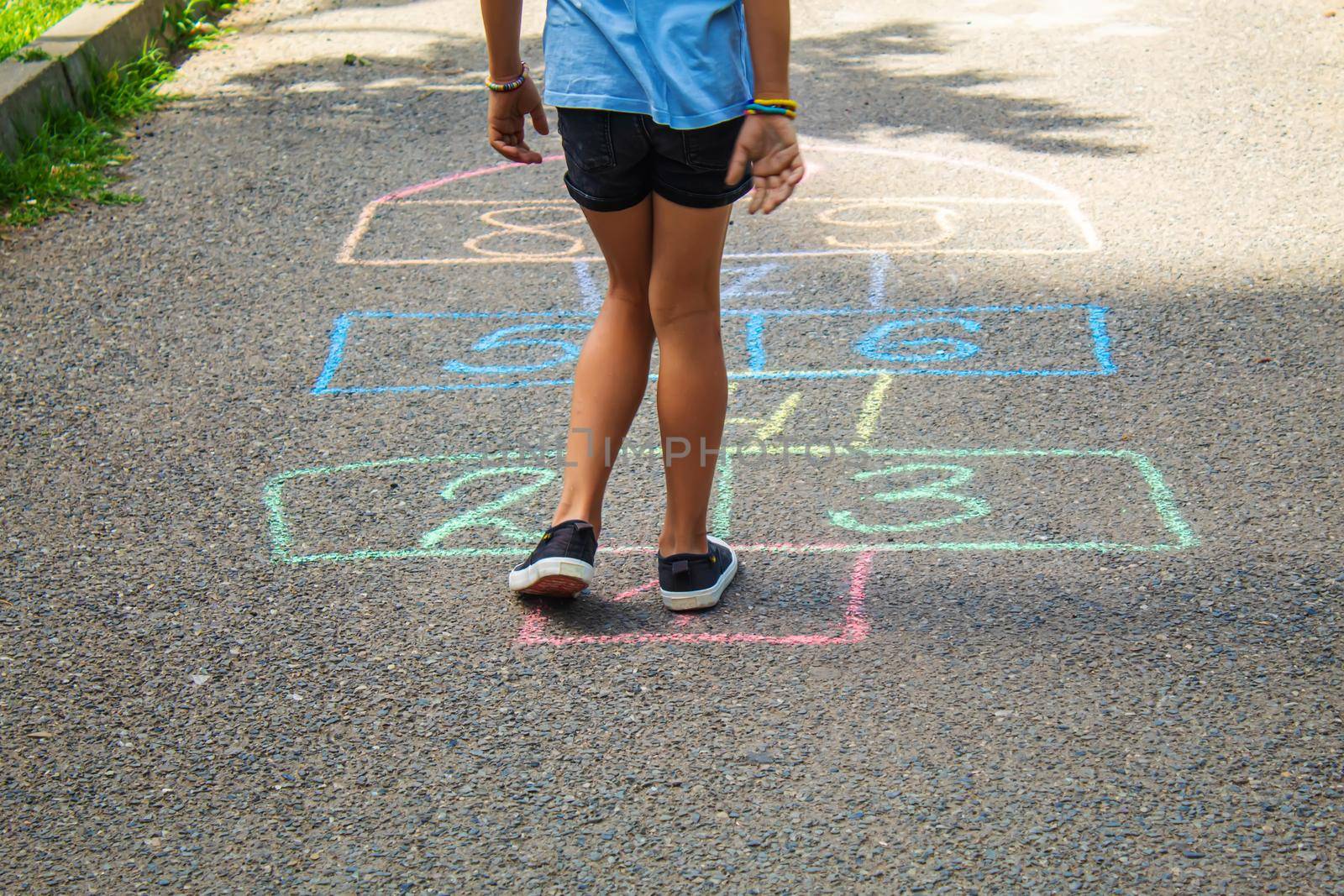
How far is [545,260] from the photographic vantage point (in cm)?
463

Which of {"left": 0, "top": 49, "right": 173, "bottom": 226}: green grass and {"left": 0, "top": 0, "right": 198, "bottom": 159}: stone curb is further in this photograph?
{"left": 0, "top": 0, "right": 198, "bottom": 159}: stone curb

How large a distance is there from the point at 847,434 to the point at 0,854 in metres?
2.15

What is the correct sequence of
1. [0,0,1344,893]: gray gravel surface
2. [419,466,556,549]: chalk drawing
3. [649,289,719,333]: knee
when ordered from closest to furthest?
1. [0,0,1344,893]: gray gravel surface
2. [649,289,719,333]: knee
3. [419,466,556,549]: chalk drawing

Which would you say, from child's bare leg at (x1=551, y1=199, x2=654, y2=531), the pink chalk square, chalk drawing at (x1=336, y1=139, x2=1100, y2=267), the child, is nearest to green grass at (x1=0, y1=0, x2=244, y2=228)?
chalk drawing at (x1=336, y1=139, x2=1100, y2=267)

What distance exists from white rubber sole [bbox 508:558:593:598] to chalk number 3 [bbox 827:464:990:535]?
2.28 feet

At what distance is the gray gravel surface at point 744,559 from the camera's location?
6.97 feet

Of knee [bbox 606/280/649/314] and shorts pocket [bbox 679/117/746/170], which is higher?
shorts pocket [bbox 679/117/746/170]

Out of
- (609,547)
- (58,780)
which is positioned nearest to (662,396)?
(609,547)

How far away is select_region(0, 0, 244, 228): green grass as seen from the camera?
5.23 m

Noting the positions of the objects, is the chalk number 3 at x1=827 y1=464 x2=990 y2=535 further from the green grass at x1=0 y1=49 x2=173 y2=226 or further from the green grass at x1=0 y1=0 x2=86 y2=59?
the green grass at x1=0 y1=0 x2=86 y2=59

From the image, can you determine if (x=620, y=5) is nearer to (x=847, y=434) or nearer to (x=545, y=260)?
(x=847, y=434)

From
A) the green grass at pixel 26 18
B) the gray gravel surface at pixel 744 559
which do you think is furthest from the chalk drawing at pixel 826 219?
the green grass at pixel 26 18

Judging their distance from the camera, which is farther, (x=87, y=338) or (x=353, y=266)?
(x=353, y=266)

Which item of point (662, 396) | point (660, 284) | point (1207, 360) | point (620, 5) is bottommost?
point (1207, 360)
